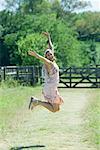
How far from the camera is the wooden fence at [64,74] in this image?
2692cm

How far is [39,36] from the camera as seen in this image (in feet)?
121

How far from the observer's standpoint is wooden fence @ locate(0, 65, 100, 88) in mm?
26922

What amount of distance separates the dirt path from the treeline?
21377mm

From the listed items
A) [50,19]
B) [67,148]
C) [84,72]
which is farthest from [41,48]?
[67,148]

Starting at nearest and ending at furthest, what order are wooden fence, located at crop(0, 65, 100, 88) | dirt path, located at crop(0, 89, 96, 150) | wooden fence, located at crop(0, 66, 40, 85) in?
1. dirt path, located at crop(0, 89, 96, 150)
2. wooden fence, located at crop(0, 66, 40, 85)
3. wooden fence, located at crop(0, 65, 100, 88)

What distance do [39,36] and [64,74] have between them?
871cm

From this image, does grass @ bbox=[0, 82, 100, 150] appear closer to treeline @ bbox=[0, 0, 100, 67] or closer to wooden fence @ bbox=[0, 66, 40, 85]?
wooden fence @ bbox=[0, 66, 40, 85]

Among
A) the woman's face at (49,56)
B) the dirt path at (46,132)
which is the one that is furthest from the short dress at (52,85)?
the dirt path at (46,132)

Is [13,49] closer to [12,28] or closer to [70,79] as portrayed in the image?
[12,28]

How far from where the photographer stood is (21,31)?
48.1m

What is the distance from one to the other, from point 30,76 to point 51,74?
18195 millimetres

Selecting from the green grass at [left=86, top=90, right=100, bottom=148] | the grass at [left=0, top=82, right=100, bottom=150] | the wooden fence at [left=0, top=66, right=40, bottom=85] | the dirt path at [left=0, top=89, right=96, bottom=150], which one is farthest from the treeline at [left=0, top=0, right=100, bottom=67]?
the dirt path at [left=0, top=89, right=96, bottom=150]

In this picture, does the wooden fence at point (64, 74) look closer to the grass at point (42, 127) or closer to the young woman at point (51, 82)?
the grass at point (42, 127)

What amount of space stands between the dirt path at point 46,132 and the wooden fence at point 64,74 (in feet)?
44.5
